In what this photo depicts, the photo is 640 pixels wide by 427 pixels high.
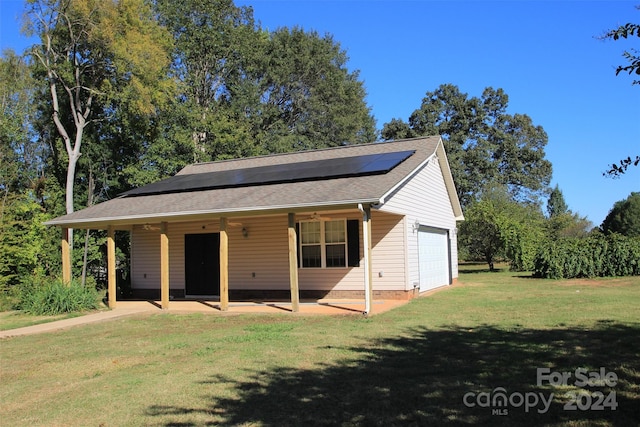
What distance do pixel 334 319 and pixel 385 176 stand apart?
400cm

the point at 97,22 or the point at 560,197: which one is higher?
the point at 97,22

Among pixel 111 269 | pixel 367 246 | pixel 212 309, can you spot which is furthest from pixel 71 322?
pixel 367 246

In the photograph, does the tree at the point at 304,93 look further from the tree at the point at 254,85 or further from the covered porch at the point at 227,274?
the covered porch at the point at 227,274

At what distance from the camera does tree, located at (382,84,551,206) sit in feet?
135

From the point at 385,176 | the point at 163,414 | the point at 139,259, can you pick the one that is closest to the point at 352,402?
the point at 163,414

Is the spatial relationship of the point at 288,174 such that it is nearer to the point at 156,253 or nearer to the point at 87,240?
the point at 156,253

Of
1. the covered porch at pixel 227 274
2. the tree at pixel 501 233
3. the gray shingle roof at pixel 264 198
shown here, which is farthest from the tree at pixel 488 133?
the covered porch at pixel 227 274

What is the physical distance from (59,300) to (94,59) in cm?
1224

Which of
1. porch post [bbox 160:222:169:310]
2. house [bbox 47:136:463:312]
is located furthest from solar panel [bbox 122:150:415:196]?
porch post [bbox 160:222:169:310]

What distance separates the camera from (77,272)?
2062 centimetres

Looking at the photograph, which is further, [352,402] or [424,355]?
[424,355]

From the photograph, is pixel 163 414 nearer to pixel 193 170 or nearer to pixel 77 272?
pixel 193 170

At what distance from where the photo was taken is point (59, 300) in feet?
43.5

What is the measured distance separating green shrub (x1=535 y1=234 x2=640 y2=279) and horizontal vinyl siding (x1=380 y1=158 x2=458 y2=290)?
3821mm
